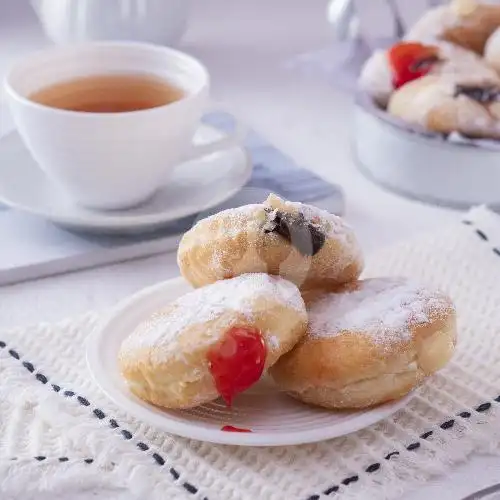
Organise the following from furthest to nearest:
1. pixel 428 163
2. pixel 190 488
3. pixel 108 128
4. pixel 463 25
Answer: pixel 463 25 < pixel 428 163 < pixel 108 128 < pixel 190 488

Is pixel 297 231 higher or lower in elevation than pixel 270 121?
higher

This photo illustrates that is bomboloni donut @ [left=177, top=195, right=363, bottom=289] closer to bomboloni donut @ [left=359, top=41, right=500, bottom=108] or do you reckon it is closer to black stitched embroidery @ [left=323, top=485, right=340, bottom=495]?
black stitched embroidery @ [left=323, top=485, right=340, bottom=495]

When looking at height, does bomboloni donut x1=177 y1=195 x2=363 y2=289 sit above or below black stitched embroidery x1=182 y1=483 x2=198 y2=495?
above

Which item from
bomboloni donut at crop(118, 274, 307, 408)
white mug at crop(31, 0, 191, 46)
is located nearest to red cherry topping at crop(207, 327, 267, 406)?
bomboloni donut at crop(118, 274, 307, 408)

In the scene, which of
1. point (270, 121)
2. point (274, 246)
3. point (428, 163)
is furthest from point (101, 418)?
point (270, 121)

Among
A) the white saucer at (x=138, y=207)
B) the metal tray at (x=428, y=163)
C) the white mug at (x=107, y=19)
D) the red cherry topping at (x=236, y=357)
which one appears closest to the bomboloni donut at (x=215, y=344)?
the red cherry topping at (x=236, y=357)

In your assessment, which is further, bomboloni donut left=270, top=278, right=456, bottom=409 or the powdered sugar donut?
the powdered sugar donut

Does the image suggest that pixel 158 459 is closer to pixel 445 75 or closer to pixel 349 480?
pixel 349 480

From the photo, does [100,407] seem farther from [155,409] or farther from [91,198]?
[91,198]
